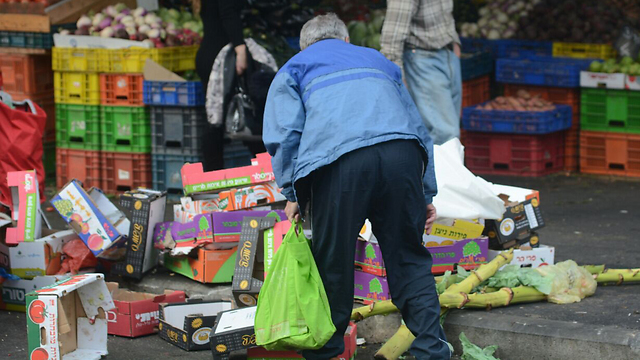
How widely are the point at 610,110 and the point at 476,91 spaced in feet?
4.49

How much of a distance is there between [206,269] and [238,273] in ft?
1.80

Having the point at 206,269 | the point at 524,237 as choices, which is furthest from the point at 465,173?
the point at 206,269

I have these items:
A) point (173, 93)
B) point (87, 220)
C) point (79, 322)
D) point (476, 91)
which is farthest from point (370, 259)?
point (476, 91)

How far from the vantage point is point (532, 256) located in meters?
5.86

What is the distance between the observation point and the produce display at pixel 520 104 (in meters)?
9.30

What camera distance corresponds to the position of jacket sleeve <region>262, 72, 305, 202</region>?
176 inches

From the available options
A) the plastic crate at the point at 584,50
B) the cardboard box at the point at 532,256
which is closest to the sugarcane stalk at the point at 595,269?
the cardboard box at the point at 532,256

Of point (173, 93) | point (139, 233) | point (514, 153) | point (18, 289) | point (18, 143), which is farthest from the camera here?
point (514, 153)

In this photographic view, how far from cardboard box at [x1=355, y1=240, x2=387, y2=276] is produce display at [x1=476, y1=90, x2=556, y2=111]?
4209 millimetres

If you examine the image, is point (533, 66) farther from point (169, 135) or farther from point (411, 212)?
point (411, 212)

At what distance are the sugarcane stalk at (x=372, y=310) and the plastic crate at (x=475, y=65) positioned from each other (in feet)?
15.2

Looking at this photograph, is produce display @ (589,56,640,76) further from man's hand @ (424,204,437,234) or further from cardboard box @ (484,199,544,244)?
man's hand @ (424,204,437,234)

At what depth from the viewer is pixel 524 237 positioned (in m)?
6.07

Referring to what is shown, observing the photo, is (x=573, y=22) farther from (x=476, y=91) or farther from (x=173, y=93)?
(x=173, y=93)
